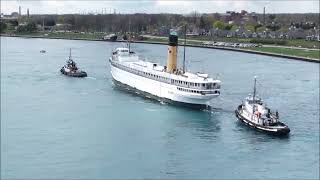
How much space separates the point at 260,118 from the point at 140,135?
2.51 m

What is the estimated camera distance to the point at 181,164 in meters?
8.60

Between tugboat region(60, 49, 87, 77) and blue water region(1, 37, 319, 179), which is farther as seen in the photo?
tugboat region(60, 49, 87, 77)

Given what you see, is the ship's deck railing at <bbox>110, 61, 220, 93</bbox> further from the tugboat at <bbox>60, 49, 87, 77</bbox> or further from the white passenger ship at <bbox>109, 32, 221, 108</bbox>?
the tugboat at <bbox>60, 49, 87, 77</bbox>

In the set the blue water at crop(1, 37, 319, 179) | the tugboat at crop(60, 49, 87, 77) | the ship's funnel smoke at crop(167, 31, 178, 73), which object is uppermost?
the ship's funnel smoke at crop(167, 31, 178, 73)

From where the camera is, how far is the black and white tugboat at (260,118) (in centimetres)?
1058

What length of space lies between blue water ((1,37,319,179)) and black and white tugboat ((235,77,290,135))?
17 centimetres

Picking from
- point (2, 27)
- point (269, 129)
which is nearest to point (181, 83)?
point (269, 129)

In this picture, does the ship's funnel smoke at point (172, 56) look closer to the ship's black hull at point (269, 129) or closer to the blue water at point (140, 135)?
the blue water at point (140, 135)

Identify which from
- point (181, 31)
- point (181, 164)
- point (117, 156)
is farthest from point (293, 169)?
point (181, 31)

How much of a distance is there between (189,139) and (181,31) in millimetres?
34430

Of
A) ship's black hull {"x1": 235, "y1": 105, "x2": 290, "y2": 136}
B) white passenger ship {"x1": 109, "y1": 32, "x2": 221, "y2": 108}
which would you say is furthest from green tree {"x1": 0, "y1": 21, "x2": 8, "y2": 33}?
ship's black hull {"x1": 235, "y1": 105, "x2": 290, "y2": 136}

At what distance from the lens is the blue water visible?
8.20m

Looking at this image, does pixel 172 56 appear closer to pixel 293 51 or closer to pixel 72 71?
pixel 72 71

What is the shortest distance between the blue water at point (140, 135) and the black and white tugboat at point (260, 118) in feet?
0.55
